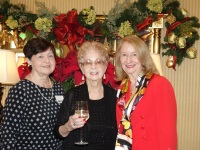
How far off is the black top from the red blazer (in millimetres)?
242

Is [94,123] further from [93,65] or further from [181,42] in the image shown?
[181,42]

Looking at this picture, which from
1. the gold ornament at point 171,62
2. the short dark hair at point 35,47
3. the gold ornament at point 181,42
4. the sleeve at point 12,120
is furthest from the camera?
the gold ornament at point 171,62

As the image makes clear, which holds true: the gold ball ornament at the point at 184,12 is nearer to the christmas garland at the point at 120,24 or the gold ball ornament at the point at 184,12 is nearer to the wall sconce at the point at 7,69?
the christmas garland at the point at 120,24

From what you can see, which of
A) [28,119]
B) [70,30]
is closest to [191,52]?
[70,30]

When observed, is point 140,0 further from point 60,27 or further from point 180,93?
point 180,93

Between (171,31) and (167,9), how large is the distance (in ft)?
0.78

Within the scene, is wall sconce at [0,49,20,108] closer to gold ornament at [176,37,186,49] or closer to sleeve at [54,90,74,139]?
sleeve at [54,90,74,139]

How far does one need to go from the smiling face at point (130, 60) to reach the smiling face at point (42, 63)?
1.78ft

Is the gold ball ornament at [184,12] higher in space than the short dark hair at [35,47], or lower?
higher

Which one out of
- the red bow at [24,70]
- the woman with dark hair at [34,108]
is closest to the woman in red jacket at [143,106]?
the woman with dark hair at [34,108]

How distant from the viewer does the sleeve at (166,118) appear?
84.2 inches

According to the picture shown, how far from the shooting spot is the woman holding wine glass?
2457 millimetres

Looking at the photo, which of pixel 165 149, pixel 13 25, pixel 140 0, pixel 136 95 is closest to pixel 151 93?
pixel 136 95

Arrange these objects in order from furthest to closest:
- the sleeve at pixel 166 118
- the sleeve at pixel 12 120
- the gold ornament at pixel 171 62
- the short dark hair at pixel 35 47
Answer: the gold ornament at pixel 171 62
the short dark hair at pixel 35 47
the sleeve at pixel 12 120
the sleeve at pixel 166 118
